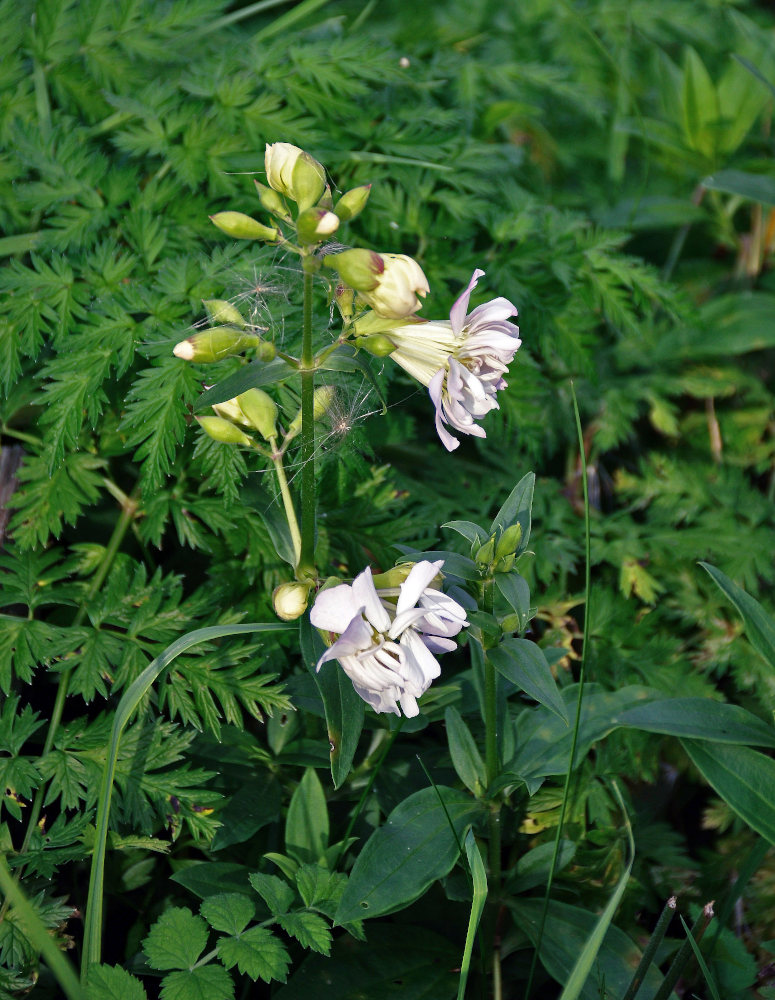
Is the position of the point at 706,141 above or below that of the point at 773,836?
above

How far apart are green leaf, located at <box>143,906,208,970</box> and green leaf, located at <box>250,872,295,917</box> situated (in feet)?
0.35

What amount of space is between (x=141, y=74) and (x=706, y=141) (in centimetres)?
191

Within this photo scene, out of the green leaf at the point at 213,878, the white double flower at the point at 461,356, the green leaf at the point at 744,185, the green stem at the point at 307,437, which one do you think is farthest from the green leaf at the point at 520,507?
the green leaf at the point at 744,185

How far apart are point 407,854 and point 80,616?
0.80 m

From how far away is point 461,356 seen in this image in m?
1.46

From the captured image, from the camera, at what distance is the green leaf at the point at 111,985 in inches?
51.3

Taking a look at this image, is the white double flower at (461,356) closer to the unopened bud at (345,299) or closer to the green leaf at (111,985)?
the unopened bud at (345,299)

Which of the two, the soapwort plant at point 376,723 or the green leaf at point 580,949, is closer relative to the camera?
the soapwort plant at point 376,723

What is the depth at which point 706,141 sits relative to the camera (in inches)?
119

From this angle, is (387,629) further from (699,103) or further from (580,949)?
(699,103)

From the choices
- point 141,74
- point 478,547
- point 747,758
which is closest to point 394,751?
point 478,547

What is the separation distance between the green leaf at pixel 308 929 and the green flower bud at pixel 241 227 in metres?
1.13

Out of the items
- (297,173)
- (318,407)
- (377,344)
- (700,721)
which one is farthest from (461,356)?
(700,721)

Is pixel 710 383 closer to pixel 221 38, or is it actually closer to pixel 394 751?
pixel 394 751
